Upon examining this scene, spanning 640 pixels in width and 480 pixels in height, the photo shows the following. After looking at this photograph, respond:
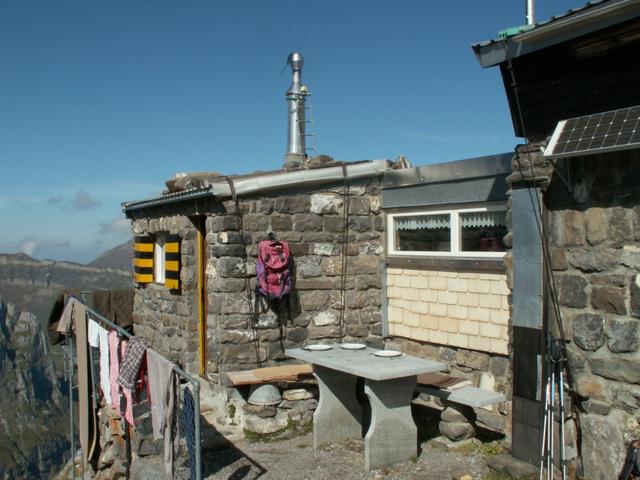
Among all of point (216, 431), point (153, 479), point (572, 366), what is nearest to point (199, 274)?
point (216, 431)

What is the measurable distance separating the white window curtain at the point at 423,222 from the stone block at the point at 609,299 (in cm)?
286

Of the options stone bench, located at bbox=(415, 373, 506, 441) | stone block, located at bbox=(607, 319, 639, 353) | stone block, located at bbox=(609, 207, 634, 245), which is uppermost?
stone block, located at bbox=(609, 207, 634, 245)

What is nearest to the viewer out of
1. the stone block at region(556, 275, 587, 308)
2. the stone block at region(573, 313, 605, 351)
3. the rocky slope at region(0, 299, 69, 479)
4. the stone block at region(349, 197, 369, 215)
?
the stone block at region(573, 313, 605, 351)

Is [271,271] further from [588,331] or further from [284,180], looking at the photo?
[588,331]

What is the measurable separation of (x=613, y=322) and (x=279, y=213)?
4369 millimetres

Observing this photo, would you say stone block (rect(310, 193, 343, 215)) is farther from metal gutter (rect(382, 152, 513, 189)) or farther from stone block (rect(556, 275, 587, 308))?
stone block (rect(556, 275, 587, 308))

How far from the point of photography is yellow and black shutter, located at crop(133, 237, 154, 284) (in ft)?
34.0

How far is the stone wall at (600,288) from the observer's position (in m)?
4.79

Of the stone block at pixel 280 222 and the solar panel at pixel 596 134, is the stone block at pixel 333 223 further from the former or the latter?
the solar panel at pixel 596 134

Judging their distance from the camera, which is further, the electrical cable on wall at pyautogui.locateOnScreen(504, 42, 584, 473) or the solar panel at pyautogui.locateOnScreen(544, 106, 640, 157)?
the electrical cable on wall at pyautogui.locateOnScreen(504, 42, 584, 473)

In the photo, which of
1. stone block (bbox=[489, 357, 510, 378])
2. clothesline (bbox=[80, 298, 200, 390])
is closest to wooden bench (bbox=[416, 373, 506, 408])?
stone block (bbox=[489, 357, 510, 378])

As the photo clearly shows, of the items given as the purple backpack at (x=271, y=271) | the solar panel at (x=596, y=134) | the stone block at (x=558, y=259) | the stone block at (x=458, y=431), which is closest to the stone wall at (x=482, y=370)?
the stone block at (x=458, y=431)

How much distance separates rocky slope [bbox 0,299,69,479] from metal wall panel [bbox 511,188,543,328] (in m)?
99.3

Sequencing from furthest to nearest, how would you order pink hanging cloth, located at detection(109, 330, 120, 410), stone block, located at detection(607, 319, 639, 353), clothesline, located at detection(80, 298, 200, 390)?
1. pink hanging cloth, located at detection(109, 330, 120, 410)
2. stone block, located at detection(607, 319, 639, 353)
3. clothesline, located at detection(80, 298, 200, 390)
